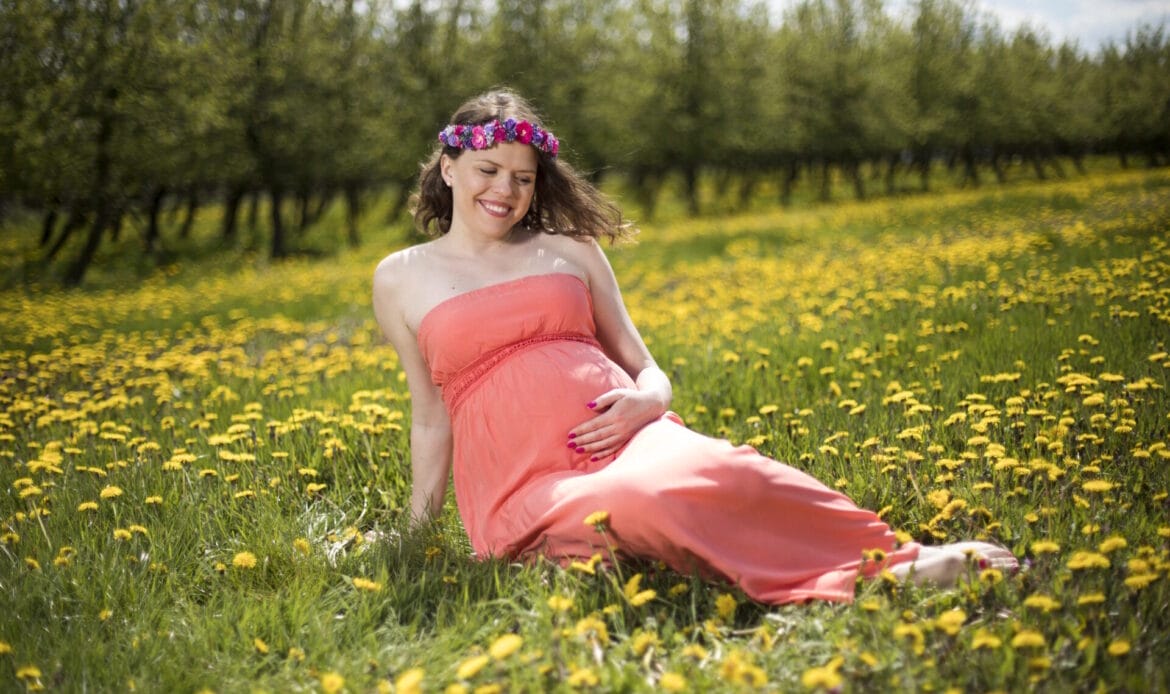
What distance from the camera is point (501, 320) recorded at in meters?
2.96

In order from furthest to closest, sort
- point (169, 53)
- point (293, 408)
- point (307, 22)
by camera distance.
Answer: point (307, 22), point (169, 53), point (293, 408)

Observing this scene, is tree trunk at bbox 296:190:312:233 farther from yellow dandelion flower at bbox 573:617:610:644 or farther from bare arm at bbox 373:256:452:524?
yellow dandelion flower at bbox 573:617:610:644

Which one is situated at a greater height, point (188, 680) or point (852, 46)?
point (852, 46)

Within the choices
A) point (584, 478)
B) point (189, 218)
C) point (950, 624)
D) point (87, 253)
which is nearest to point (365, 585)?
point (584, 478)

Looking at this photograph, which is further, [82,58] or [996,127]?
[996,127]

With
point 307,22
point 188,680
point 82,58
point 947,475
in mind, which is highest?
point 307,22

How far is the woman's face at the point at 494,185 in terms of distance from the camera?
3037 millimetres

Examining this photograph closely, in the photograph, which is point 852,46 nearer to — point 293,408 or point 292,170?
point 292,170

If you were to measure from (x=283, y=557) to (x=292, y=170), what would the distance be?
767 inches

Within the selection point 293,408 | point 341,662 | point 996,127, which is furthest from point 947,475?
point 996,127

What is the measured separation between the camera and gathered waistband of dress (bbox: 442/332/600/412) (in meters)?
2.99

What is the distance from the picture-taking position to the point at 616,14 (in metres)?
28.4

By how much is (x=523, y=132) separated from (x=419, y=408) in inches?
44.9

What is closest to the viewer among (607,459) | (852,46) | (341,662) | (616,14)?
(341,662)
